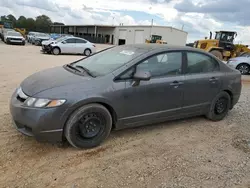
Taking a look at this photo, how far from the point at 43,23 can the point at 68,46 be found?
214 feet

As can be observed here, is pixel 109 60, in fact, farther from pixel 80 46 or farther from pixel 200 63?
pixel 80 46

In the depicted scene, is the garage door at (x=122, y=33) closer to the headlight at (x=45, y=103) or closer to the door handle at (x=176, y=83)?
the door handle at (x=176, y=83)

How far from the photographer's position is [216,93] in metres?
4.75

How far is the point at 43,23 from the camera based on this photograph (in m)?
77.5

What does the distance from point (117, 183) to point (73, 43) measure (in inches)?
700

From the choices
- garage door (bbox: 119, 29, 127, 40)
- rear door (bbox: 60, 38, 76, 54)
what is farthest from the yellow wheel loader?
garage door (bbox: 119, 29, 127, 40)

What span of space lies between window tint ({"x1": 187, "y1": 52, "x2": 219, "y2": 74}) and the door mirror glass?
109 cm

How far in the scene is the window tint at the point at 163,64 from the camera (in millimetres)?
3912

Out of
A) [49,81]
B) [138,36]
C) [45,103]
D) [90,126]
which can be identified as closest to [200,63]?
[90,126]

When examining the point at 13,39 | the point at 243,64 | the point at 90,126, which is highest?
the point at 243,64

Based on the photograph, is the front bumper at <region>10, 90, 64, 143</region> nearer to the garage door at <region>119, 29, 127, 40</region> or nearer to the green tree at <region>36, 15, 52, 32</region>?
the garage door at <region>119, 29, 127, 40</region>

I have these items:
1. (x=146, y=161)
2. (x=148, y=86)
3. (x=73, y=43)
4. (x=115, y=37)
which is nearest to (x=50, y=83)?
(x=148, y=86)

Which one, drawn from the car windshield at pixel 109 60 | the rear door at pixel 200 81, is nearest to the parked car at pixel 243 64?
the rear door at pixel 200 81

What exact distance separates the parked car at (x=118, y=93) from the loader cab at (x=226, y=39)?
1640 cm
